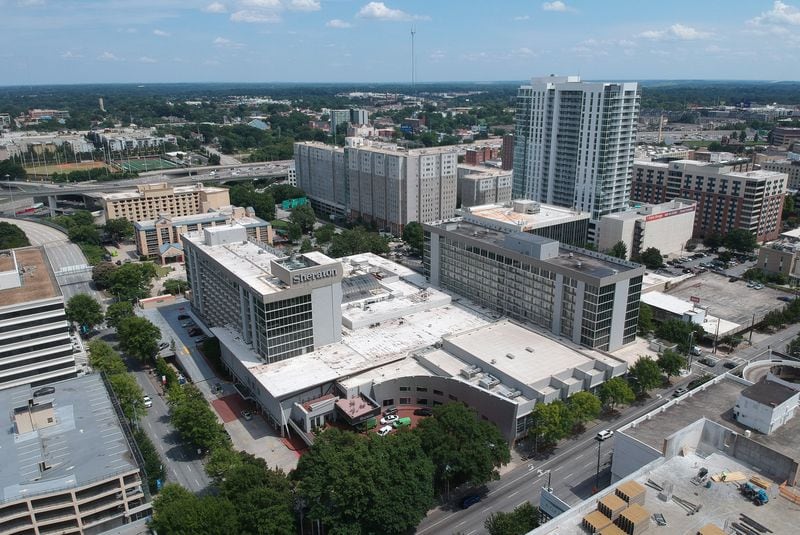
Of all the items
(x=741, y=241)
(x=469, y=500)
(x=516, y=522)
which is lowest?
(x=469, y=500)

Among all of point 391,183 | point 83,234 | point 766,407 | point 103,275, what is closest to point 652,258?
point 391,183

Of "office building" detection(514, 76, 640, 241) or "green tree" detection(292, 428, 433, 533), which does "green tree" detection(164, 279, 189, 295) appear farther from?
"office building" detection(514, 76, 640, 241)

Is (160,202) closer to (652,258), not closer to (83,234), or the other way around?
(83,234)

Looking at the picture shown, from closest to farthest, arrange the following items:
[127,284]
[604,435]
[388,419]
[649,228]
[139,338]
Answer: [604,435]
[388,419]
[139,338]
[127,284]
[649,228]

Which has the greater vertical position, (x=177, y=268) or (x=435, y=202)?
(x=435, y=202)

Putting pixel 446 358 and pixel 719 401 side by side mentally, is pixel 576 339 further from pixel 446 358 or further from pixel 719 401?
pixel 719 401

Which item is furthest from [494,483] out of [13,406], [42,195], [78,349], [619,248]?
[42,195]

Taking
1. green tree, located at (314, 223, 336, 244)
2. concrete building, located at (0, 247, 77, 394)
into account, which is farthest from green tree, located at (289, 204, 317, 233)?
concrete building, located at (0, 247, 77, 394)
